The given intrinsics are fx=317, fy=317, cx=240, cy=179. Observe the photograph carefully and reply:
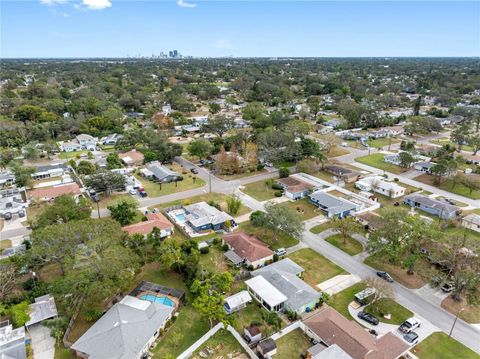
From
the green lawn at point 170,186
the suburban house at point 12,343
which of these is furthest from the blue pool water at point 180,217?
the suburban house at point 12,343

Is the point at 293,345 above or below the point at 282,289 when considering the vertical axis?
below

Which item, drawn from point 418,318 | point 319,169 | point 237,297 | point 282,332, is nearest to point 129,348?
point 237,297

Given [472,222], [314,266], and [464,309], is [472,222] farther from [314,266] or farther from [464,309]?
[314,266]

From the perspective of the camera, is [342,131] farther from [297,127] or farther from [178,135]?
[178,135]

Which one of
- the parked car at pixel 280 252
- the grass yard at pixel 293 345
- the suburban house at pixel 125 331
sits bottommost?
the grass yard at pixel 293 345

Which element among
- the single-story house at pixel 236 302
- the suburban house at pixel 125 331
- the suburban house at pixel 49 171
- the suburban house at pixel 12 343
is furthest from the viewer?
the suburban house at pixel 49 171

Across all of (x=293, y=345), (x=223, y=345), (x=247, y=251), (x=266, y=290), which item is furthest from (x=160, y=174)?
(x=293, y=345)

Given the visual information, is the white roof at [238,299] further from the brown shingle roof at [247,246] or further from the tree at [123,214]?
the tree at [123,214]
